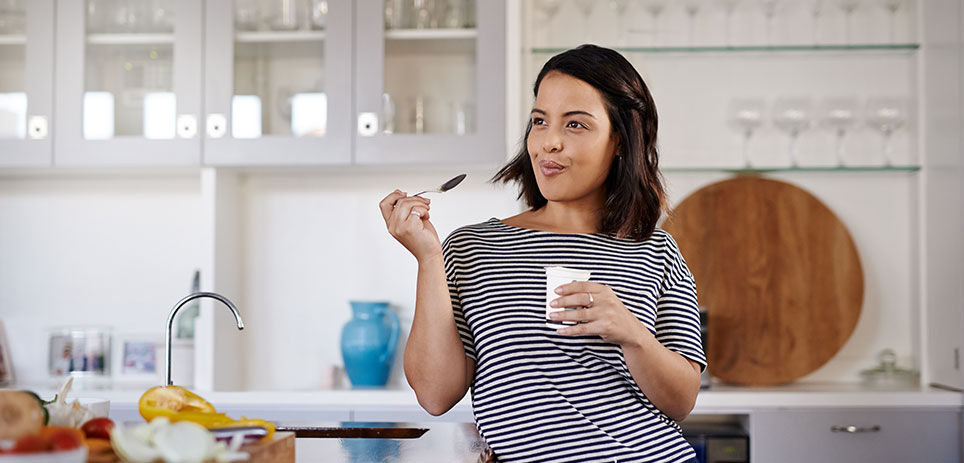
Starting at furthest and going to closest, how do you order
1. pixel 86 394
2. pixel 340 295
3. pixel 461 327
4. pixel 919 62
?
pixel 340 295 < pixel 919 62 < pixel 86 394 < pixel 461 327

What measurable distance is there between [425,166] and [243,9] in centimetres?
70

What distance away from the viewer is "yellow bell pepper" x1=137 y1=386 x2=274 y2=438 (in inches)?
40.3

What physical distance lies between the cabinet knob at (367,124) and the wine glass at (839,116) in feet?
4.39

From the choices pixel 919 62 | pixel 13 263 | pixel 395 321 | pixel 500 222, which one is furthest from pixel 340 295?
pixel 919 62

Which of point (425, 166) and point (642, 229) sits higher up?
point (425, 166)

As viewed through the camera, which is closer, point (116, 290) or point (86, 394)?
point (86, 394)

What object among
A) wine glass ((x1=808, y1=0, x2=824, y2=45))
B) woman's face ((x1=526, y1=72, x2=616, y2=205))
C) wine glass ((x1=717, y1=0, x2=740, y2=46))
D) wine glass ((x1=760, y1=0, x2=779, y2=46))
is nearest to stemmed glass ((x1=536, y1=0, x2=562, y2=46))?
wine glass ((x1=717, y1=0, x2=740, y2=46))

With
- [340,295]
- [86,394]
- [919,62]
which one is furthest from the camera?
[340,295]

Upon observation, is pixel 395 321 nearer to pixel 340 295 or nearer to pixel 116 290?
pixel 340 295

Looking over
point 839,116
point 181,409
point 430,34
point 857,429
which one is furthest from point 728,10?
point 181,409

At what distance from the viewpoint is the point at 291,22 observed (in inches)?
106

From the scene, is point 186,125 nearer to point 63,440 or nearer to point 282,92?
point 282,92

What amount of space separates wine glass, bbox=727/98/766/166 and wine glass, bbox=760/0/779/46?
0.21 meters

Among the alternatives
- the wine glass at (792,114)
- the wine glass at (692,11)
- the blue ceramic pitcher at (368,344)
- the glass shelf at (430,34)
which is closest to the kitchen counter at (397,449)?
the blue ceramic pitcher at (368,344)
